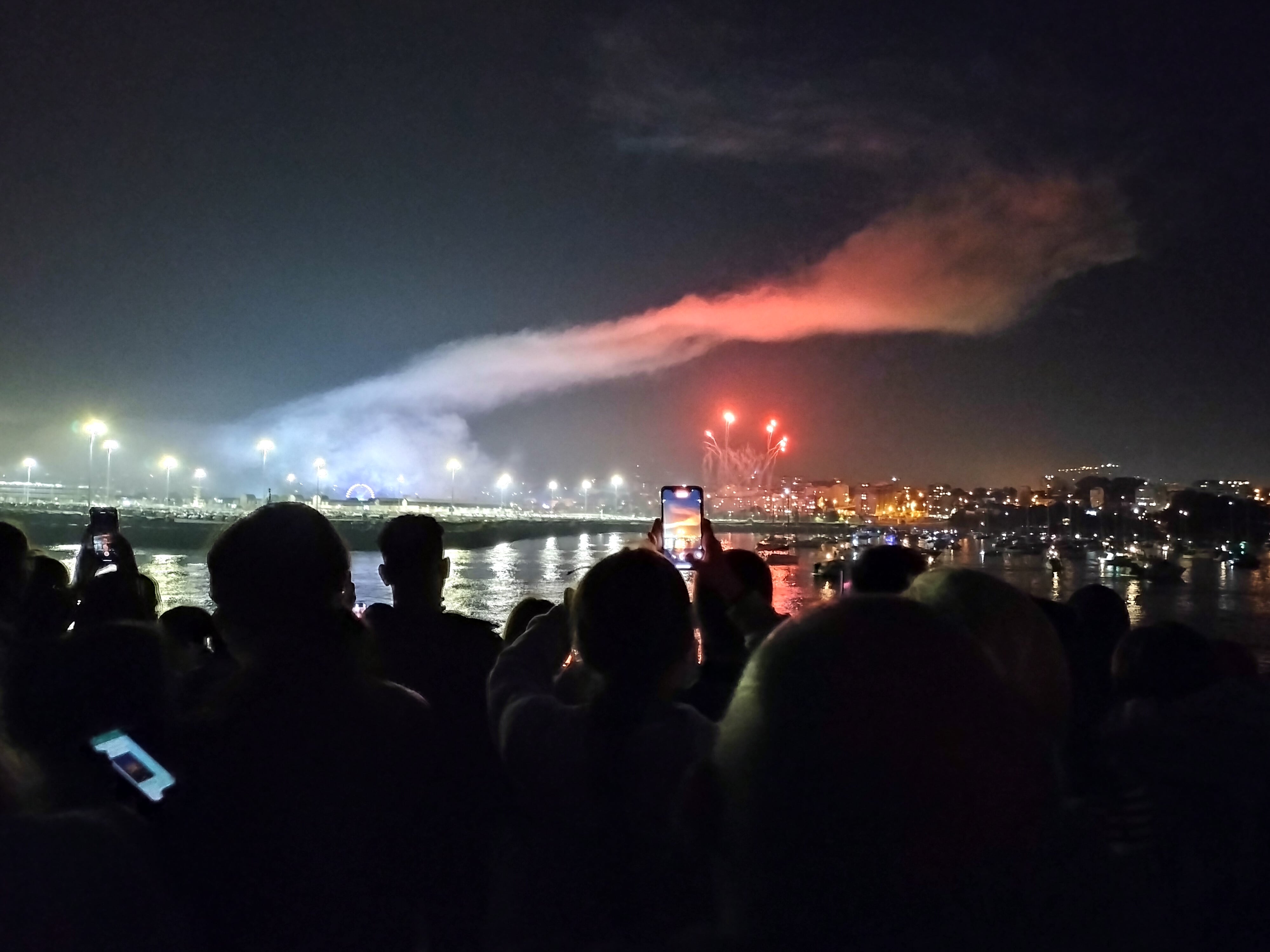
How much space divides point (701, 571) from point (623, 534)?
103148 millimetres

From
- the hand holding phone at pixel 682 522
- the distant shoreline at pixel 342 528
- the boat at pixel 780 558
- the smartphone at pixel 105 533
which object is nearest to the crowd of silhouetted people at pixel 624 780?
the hand holding phone at pixel 682 522

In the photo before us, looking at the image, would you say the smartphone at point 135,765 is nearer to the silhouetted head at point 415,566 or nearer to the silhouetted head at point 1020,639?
the silhouetted head at point 415,566

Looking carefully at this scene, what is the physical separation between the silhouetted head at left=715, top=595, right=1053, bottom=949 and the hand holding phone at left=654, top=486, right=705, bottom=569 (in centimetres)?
432

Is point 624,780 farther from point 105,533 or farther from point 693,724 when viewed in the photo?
point 105,533

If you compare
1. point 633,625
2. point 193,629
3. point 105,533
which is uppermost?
point 633,625

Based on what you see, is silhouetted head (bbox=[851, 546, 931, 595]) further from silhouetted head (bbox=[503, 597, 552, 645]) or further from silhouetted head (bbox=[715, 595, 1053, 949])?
silhouetted head (bbox=[715, 595, 1053, 949])

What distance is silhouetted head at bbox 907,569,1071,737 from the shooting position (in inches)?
71.6

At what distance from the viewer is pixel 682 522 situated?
384 inches

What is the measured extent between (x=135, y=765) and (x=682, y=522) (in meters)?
8.12

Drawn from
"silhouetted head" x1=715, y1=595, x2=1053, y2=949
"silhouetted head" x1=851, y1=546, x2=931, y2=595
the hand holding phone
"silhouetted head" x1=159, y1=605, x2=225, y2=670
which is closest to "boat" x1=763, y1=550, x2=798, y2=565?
the hand holding phone

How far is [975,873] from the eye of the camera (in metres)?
1.01

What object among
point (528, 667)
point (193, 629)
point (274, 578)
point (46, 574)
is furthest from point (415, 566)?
point (46, 574)

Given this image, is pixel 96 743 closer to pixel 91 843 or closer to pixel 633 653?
pixel 91 843

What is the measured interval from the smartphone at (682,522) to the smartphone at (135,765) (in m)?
3.97
